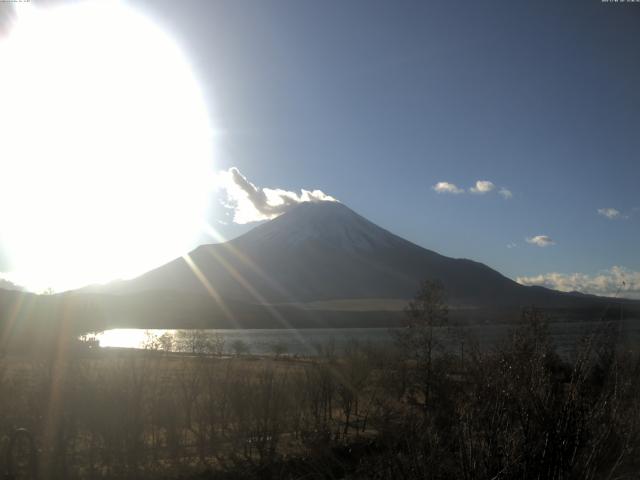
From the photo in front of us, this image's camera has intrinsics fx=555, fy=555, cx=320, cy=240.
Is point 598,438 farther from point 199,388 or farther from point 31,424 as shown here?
point 199,388

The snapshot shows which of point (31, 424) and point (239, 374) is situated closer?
point (31, 424)

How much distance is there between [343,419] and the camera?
20312 millimetres

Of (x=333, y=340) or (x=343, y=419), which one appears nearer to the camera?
(x=343, y=419)

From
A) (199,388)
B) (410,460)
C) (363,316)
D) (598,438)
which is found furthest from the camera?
(363,316)

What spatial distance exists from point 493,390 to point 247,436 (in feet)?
34.2

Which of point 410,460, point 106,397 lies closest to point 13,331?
point 106,397

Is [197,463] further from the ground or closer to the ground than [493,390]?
closer to the ground

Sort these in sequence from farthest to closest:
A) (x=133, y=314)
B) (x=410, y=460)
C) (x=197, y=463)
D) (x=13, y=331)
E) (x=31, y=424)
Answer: (x=133, y=314), (x=13, y=331), (x=197, y=463), (x=31, y=424), (x=410, y=460)

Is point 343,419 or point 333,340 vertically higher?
point 333,340

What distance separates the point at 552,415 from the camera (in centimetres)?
386

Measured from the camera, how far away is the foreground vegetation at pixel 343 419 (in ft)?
12.8

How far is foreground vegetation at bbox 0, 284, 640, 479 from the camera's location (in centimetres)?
391

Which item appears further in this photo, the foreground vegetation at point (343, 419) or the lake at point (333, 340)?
the lake at point (333, 340)

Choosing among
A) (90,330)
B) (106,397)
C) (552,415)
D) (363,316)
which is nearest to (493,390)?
(552,415)
